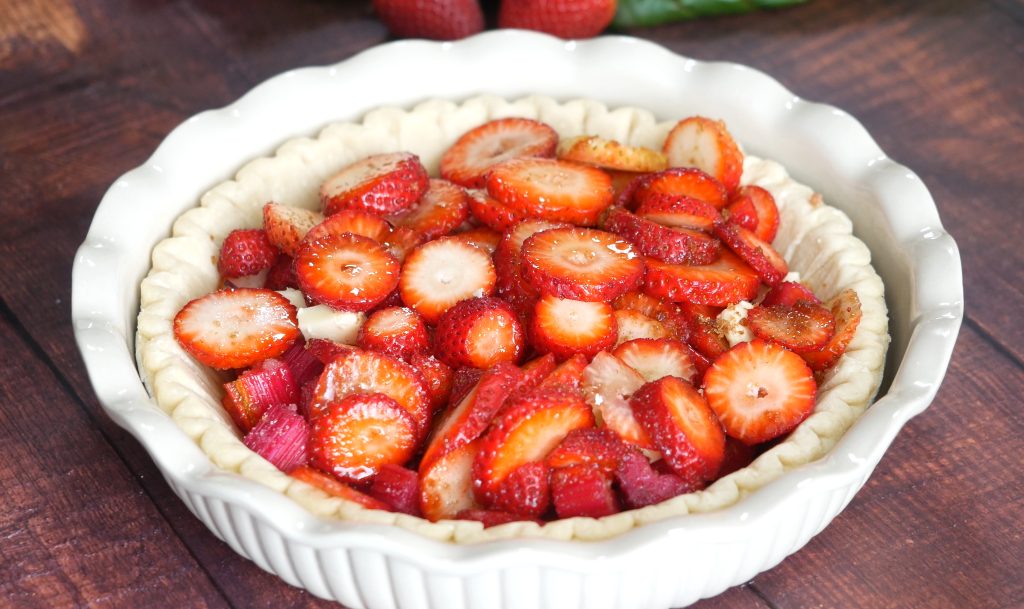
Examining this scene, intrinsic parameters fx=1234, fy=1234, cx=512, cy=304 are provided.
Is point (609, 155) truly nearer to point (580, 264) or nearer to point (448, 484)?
point (580, 264)

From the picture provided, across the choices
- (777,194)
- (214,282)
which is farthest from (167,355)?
(777,194)

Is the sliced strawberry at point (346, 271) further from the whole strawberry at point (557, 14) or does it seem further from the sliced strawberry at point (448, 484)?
the whole strawberry at point (557, 14)

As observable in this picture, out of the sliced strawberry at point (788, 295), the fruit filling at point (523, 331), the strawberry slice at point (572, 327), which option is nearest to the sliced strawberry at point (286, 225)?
the fruit filling at point (523, 331)

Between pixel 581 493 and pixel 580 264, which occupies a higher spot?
pixel 580 264

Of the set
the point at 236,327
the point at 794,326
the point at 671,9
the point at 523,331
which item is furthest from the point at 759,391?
the point at 671,9

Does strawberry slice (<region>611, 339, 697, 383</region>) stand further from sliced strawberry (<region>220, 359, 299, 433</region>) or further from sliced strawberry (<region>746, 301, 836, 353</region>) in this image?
sliced strawberry (<region>220, 359, 299, 433</region>)

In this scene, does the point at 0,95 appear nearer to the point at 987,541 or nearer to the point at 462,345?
the point at 462,345

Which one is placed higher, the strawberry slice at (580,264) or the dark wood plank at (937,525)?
the strawberry slice at (580,264)
